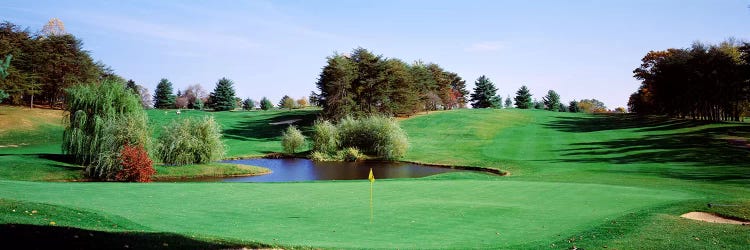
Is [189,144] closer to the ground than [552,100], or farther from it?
closer to the ground

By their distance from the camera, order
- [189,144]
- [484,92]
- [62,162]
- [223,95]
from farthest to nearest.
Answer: [484,92]
[223,95]
[189,144]
[62,162]

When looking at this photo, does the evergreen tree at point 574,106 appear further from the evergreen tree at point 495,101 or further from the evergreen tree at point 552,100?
the evergreen tree at point 495,101

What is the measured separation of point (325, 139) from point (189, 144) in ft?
56.3

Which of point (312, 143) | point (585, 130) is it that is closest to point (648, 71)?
point (585, 130)

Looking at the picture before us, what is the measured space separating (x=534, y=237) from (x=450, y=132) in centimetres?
5456

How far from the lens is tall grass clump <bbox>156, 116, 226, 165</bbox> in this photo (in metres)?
37.2

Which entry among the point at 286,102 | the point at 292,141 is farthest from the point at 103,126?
the point at 286,102

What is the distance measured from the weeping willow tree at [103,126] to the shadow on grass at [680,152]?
31977 mm

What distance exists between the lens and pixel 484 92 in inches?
4902

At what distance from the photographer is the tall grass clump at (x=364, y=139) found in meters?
49.9

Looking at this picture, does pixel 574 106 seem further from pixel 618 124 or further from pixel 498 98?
pixel 618 124

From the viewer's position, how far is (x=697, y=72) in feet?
215

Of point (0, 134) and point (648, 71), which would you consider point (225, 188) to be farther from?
point (648, 71)

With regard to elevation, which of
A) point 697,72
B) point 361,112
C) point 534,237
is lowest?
point 534,237
